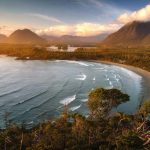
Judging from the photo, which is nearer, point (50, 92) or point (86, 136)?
point (86, 136)

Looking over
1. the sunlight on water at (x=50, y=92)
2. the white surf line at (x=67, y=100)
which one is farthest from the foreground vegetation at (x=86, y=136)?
the white surf line at (x=67, y=100)

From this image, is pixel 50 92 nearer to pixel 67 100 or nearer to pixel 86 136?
pixel 67 100

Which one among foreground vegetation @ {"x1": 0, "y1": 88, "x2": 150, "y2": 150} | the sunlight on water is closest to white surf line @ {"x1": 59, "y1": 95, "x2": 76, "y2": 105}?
the sunlight on water

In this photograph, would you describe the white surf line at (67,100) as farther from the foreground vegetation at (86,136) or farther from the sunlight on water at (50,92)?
the foreground vegetation at (86,136)

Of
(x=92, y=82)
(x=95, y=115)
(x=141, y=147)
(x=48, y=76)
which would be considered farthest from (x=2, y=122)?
(x=48, y=76)

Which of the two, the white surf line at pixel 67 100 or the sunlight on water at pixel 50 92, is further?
the white surf line at pixel 67 100

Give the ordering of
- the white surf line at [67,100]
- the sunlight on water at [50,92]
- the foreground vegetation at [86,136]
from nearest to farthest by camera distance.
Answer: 1. the foreground vegetation at [86,136]
2. the sunlight on water at [50,92]
3. the white surf line at [67,100]

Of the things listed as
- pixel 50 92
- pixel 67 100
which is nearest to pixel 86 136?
pixel 67 100

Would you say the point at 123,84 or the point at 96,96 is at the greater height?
the point at 96,96

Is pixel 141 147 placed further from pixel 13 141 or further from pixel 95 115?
pixel 95 115

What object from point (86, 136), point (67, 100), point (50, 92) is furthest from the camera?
point (50, 92)

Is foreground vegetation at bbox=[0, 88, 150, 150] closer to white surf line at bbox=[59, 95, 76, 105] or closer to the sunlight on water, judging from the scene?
the sunlight on water
